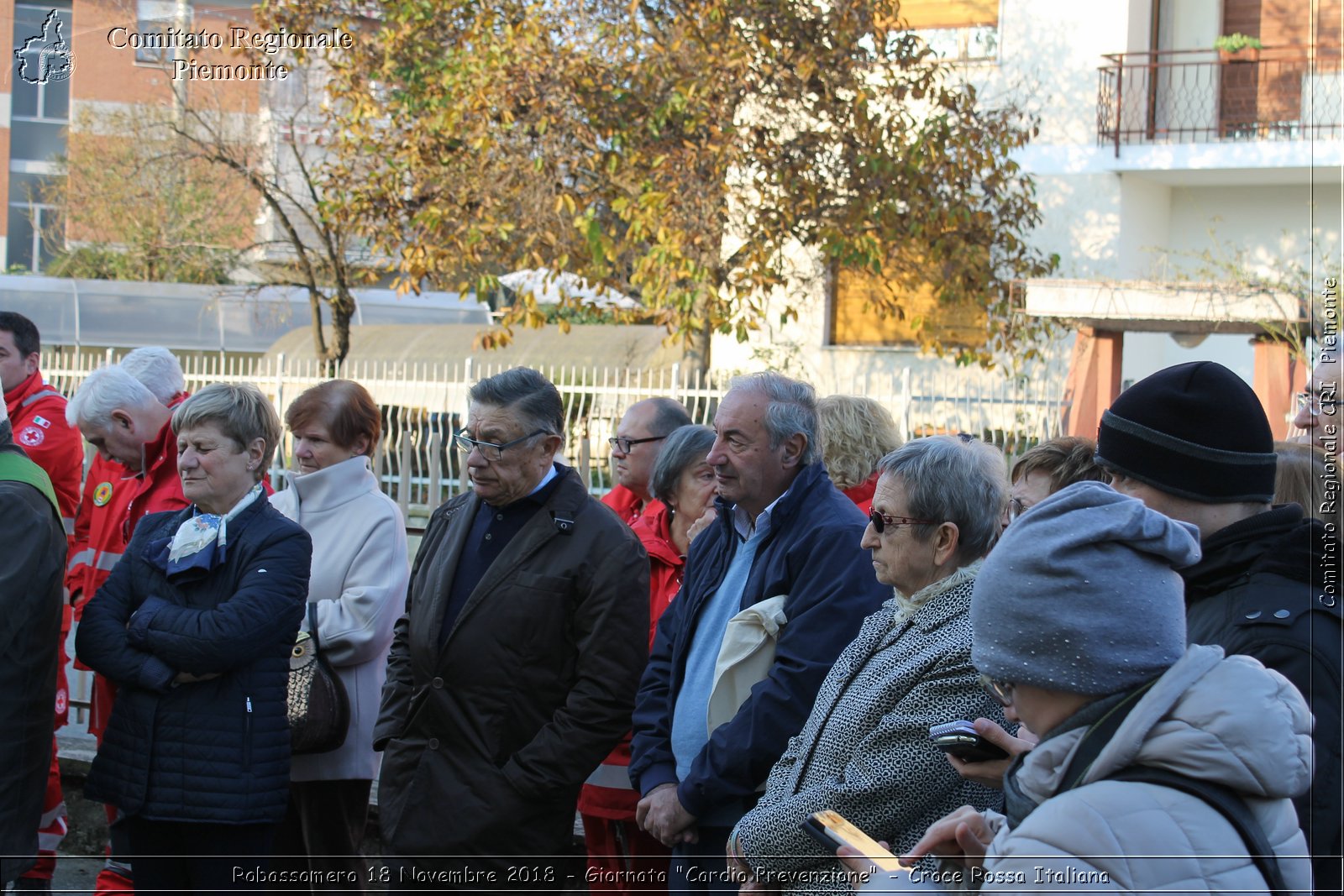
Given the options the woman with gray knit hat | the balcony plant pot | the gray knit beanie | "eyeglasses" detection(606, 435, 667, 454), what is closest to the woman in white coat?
"eyeglasses" detection(606, 435, 667, 454)

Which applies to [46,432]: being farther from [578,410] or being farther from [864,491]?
[578,410]

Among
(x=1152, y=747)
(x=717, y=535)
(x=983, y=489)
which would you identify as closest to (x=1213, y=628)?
(x=983, y=489)

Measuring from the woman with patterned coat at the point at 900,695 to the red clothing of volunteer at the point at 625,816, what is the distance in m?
1.15

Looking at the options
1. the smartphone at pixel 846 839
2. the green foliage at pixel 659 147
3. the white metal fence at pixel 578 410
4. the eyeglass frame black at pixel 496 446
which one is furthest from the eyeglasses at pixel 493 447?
the green foliage at pixel 659 147

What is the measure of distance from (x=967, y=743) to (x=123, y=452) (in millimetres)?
3635

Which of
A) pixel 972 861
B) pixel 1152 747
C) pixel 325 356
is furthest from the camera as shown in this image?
pixel 325 356

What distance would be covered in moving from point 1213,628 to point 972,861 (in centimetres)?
74

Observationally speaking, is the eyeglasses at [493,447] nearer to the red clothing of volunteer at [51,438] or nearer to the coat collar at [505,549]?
the coat collar at [505,549]

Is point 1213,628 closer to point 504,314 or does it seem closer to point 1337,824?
point 1337,824

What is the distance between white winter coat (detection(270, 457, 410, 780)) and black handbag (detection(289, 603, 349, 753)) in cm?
6

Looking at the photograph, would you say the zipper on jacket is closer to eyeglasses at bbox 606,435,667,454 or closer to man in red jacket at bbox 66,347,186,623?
man in red jacket at bbox 66,347,186,623

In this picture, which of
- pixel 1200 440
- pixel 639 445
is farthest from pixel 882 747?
pixel 639 445

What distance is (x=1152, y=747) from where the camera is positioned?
65.1 inches

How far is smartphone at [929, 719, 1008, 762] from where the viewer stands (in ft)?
7.27
